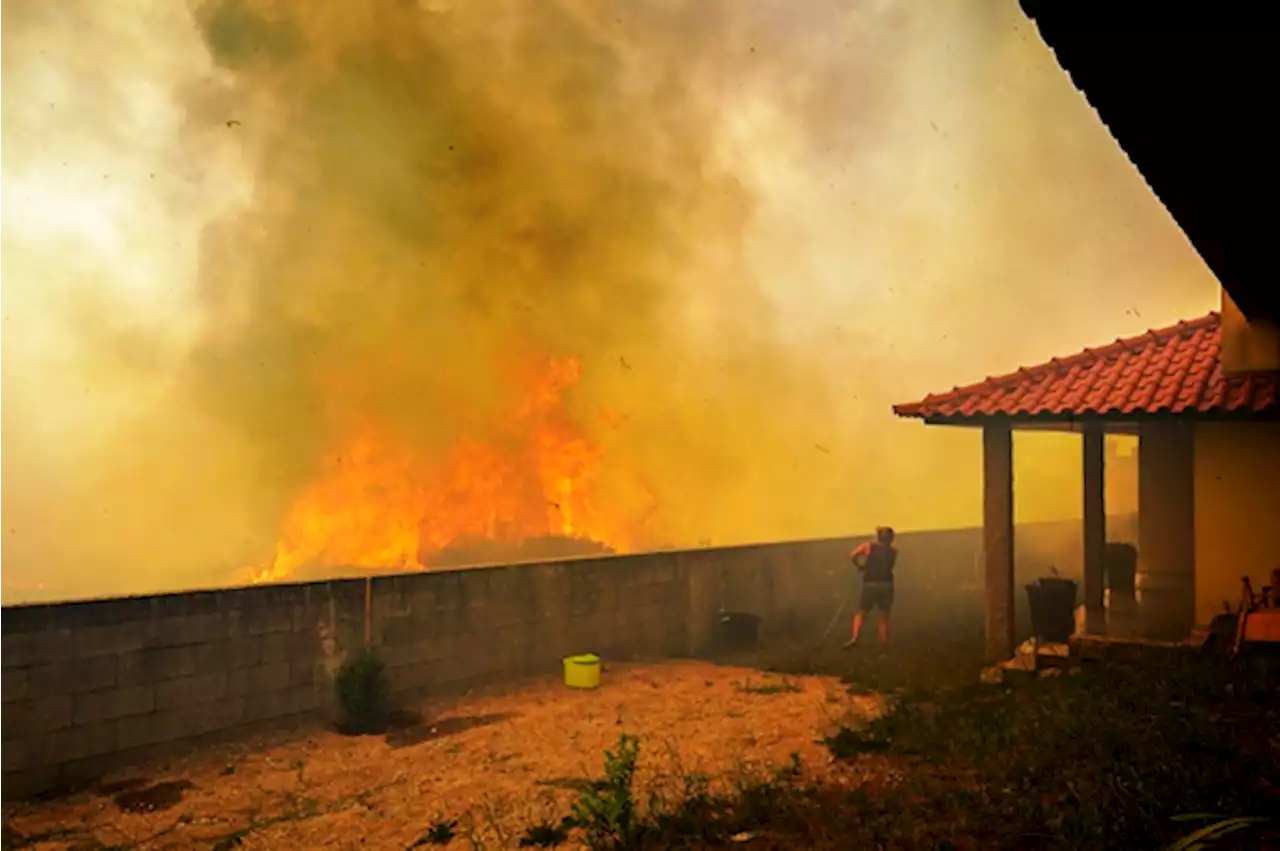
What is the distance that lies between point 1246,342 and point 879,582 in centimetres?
680

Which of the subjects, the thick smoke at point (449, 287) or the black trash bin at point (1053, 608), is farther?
the thick smoke at point (449, 287)

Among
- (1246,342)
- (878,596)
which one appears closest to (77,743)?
(878,596)

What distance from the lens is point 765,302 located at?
4816 centimetres

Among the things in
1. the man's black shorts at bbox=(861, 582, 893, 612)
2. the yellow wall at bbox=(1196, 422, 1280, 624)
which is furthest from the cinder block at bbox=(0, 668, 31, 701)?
the yellow wall at bbox=(1196, 422, 1280, 624)

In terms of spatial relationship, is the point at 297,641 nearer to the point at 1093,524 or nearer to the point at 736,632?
the point at 736,632

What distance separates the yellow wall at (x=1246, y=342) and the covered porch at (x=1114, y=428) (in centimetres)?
141

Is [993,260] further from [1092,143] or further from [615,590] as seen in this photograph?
[615,590]

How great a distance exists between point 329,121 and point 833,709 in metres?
31.7

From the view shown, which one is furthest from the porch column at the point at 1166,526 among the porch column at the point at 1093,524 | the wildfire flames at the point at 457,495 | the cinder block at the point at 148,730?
the wildfire flames at the point at 457,495

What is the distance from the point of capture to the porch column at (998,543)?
11.1m

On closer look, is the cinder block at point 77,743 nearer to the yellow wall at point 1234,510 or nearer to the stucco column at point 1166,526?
the yellow wall at point 1234,510

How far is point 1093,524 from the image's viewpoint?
14.0 meters

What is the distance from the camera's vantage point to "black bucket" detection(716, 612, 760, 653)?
14.4 m

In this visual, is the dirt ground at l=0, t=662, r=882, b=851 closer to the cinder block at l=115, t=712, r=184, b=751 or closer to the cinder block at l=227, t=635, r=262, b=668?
the cinder block at l=115, t=712, r=184, b=751
